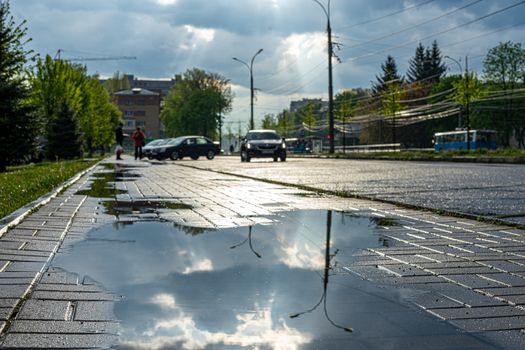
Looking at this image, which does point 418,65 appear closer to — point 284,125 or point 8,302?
point 284,125

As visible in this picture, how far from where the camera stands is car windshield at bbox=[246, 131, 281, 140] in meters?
37.2

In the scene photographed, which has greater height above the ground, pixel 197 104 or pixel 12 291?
pixel 197 104

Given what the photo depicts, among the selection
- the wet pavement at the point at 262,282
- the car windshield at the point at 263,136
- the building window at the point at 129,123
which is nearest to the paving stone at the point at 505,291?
the wet pavement at the point at 262,282

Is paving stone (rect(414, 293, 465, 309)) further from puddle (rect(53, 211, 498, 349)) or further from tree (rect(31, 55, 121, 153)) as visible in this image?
tree (rect(31, 55, 121, 153))

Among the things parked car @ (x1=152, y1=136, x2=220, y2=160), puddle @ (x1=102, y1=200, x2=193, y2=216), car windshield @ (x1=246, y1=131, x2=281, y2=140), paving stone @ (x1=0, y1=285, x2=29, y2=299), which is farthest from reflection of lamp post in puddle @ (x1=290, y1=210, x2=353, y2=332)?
parked car @ (x1=152, y1=136, x2=220, y2=160)

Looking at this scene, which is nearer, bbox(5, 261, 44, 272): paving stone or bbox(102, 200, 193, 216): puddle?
bbox(5, 261, 44, 272): paving stone

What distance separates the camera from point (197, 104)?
360ft

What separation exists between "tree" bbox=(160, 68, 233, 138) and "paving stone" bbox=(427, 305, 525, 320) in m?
103

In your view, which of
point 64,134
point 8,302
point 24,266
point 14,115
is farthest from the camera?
point 64,134

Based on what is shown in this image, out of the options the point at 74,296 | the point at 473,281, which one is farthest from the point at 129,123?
the point at 473,281

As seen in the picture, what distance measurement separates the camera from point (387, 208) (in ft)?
29.9

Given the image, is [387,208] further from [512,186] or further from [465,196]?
[512,186]

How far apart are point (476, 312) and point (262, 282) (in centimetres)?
140

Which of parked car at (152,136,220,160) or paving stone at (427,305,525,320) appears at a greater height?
parked car at (152,136,220,160)
